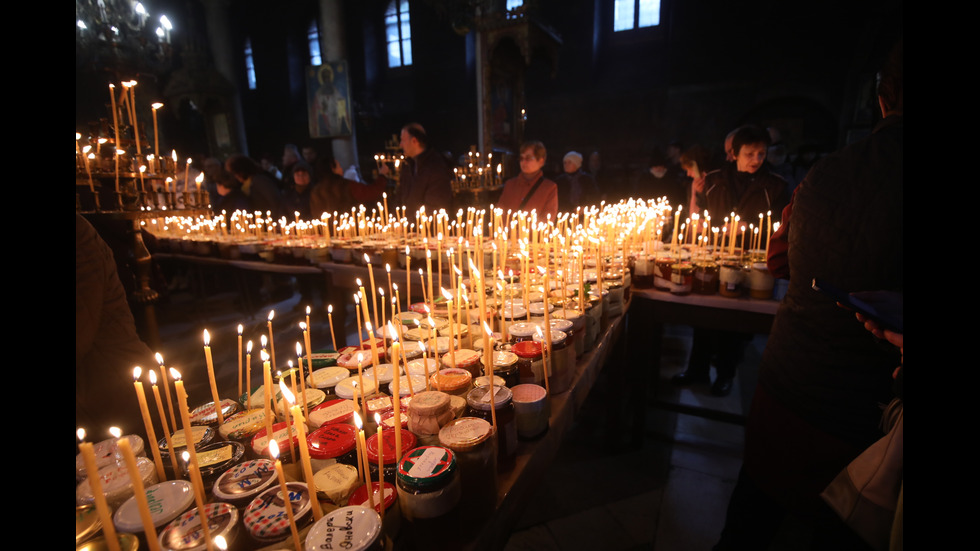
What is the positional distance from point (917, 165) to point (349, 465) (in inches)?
66.8

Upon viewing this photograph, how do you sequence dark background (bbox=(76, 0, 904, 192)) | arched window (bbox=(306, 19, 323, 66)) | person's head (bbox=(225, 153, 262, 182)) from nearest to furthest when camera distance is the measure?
person's head (bbox=(225, 153, 262, 182)) < dark background (bbox=(76, 0, 904, 192)) < arched window (bbox=(306, 19, 323, 66))

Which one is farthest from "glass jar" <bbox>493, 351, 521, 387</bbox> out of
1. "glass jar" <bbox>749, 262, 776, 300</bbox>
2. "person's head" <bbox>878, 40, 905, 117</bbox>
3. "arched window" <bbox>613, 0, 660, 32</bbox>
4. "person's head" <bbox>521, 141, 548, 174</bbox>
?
"arched window" <bbox>613, 0, 660, 32</bbox>

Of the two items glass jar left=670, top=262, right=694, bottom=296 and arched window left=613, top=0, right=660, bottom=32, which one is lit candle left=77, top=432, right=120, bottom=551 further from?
arched window left=613, top=0, right=660, bottom=32

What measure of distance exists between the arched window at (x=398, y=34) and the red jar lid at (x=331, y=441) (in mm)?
17654

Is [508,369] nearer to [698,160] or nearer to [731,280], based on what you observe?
[731,280]

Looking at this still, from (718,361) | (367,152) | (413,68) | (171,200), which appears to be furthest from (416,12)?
(718,361)

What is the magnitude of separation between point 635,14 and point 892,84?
45.5 feet

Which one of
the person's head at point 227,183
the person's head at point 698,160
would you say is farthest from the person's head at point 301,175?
the person's head at point 698,160

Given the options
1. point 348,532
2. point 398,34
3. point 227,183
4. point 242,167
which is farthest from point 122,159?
point 398,34

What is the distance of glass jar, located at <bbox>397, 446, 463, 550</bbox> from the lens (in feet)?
3.06

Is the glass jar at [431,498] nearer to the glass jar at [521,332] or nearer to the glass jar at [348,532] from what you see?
the glass jar at [348,532]

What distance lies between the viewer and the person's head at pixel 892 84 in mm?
1415

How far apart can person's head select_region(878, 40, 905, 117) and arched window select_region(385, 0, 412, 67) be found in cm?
1725
